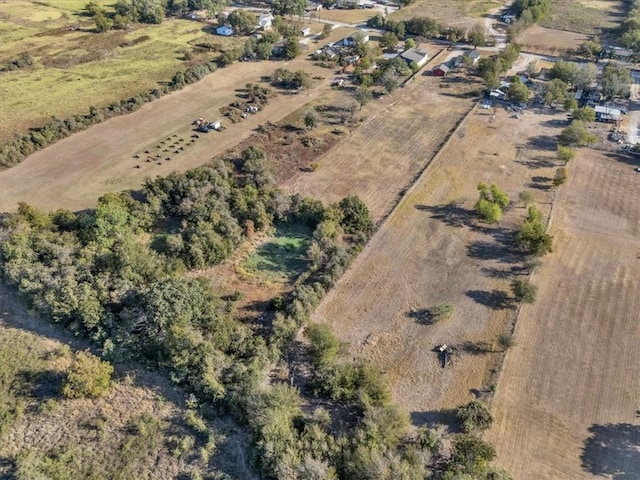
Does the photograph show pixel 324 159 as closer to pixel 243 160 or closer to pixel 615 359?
pixel 243 160

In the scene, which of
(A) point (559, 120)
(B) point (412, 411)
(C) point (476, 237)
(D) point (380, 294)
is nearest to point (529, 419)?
(B) point (412, 411)

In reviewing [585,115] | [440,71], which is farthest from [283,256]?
[440,71]

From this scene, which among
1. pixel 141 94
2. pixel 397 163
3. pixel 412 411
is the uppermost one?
pixel 141 94

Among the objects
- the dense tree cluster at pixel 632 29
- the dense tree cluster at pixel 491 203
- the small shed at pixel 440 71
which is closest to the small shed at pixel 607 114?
the small shed at pixel 440 71

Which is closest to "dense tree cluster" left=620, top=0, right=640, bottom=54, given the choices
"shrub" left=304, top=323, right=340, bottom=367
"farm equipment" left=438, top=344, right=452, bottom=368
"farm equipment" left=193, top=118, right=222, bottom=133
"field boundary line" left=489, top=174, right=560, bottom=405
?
"field boundary line" left=489, top=174, right=560, bottom=405

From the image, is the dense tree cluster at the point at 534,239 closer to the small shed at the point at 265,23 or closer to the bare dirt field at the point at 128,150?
the bare dirt field at the point at 128,150

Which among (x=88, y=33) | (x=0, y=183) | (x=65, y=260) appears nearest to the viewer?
(x=65, y=260)
